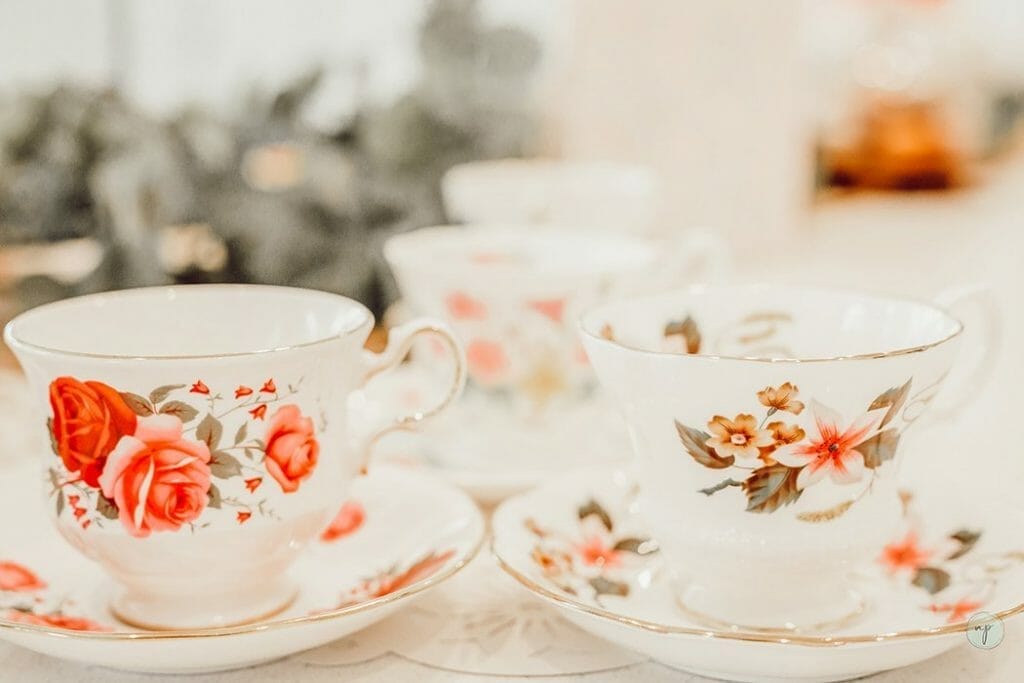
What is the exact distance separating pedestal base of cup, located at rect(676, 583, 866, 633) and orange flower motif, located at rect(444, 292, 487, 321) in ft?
0.97

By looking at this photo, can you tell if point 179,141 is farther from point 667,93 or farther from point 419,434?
point 667,93

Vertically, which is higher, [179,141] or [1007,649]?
[179,141]

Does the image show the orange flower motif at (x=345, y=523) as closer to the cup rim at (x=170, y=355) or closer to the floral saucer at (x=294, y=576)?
the floral saucer at (x=294, y=576)

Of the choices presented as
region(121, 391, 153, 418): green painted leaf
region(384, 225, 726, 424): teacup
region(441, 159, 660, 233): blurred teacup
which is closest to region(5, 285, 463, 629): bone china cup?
region(121, 391, 153, 418): green painted leaf

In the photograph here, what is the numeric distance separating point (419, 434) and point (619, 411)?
261 millimetres

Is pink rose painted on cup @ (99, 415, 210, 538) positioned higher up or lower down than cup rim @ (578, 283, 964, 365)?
lower down

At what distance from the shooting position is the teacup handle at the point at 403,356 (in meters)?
0.51

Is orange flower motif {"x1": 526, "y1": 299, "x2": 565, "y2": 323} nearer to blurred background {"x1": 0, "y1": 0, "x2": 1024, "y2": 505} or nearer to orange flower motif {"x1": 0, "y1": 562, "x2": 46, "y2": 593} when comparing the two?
blurred background {"x1": 0, "y1": 0, "x2": 1024, "y2": 505}

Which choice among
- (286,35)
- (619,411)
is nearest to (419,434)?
(619,411)

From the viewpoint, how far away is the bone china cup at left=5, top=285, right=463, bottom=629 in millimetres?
448

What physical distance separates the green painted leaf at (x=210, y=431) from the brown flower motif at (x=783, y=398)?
0.21 meters

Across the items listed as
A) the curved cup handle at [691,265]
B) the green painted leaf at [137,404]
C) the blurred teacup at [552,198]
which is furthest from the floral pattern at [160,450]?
the blurred teacup at [552,198]

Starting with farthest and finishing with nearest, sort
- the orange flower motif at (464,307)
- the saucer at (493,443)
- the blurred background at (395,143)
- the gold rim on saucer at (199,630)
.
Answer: the blurred background at (395,143) < the orange flower motif at (464,307) < the saucer at (493,443) < the gold rim on saucer at (199,630)

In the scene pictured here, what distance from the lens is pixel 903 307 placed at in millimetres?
512
